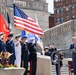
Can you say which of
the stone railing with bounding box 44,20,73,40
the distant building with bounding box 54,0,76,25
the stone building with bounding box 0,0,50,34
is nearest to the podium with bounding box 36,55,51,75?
the stone building with bounding box 0,0,50,34

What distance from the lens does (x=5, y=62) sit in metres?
10.6

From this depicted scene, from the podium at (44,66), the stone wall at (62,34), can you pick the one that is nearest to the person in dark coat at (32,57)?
the podium at (44,66)

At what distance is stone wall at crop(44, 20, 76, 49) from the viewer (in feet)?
115

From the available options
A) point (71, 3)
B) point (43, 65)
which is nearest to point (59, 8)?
point (71, 3)

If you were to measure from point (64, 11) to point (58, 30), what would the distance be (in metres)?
60.0

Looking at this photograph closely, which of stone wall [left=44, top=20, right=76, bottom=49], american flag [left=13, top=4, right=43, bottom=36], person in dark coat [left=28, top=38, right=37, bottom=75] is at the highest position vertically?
american flag [left=13, top=4, right=43, bottom=36]

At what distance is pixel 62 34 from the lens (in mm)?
35688

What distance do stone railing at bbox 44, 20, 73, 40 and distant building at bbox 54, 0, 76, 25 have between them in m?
54.5

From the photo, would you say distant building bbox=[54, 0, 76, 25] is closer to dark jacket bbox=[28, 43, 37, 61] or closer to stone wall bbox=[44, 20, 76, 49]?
stone wall bbox=[44, 20, 76, 49]

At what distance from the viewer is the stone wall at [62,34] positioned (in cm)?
3500

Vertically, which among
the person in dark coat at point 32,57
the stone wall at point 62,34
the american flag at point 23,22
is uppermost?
the american flag at point 23,22

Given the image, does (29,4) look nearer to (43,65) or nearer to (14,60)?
(43,65)

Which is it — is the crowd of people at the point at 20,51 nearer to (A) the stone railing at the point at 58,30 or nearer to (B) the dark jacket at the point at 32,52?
(B) the dark jacket at the point at 32,52

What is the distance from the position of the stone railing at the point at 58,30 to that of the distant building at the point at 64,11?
179 feet
